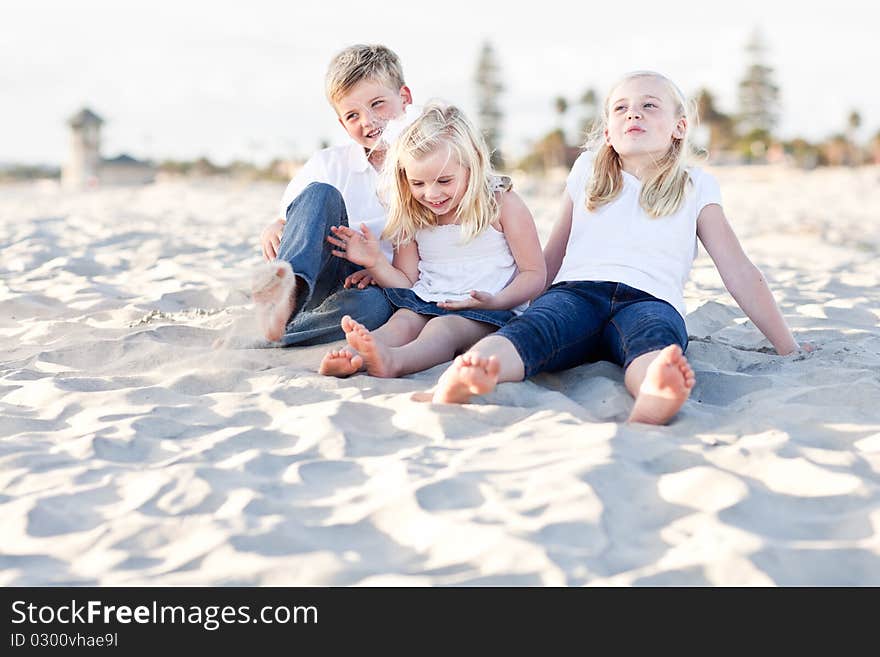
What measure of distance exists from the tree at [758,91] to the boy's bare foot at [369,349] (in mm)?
39773

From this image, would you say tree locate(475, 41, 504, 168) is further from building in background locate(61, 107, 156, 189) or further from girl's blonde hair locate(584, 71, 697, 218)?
girl's blonde hair locate(584, 71, 697, 218)

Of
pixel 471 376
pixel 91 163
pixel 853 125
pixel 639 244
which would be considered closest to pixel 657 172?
pixel 639 244

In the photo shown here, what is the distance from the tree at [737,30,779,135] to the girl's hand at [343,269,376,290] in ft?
129

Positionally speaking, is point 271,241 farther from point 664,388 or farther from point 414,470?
point 664,388

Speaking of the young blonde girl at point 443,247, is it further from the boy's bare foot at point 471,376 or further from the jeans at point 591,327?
the boy's bare foot at point 471,376

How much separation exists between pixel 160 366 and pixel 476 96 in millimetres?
36533

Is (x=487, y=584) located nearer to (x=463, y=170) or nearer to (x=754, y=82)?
(x=463, y=170)

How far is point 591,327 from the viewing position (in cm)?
288

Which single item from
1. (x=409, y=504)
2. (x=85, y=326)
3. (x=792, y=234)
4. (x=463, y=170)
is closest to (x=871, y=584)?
(x=409, y=504)

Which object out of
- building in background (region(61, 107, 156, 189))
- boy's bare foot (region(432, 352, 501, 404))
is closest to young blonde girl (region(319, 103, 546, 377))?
boy's bare foot (region(432, 352, 501, 404))
